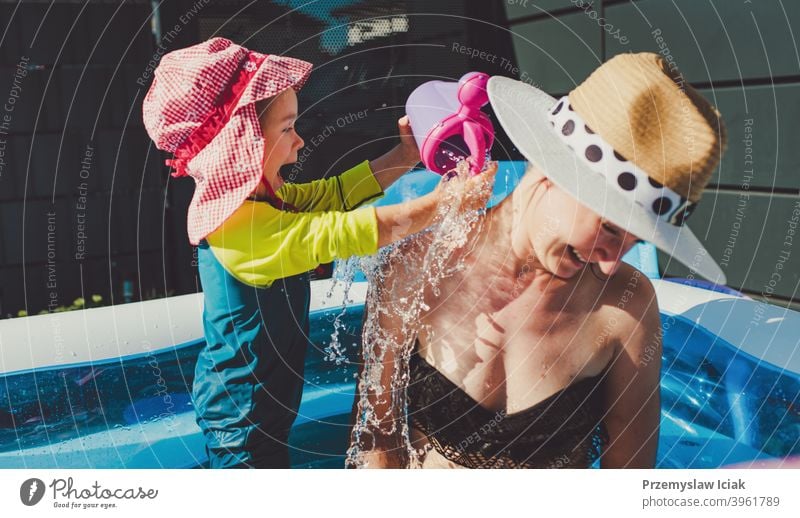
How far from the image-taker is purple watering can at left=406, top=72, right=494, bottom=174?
1196 mm

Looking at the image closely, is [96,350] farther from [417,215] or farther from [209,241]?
[417,215]

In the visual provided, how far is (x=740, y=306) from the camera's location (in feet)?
5.64

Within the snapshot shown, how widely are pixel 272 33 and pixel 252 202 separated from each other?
80 cm

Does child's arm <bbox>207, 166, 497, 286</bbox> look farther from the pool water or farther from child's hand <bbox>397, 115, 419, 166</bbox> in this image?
the pool water

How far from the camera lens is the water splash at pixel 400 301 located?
125 centimetres

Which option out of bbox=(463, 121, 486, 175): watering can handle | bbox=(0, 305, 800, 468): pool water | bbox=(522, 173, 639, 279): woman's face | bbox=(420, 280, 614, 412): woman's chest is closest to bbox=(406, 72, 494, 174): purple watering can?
bbox=(463, 121, 486, 175): watering can handle

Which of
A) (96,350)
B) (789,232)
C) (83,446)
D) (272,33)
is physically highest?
(272,33)

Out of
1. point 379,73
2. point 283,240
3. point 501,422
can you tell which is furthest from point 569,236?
point 379,73

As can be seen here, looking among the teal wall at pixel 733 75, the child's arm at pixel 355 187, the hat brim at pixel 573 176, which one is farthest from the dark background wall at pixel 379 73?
the hat brim at pixel 573 176

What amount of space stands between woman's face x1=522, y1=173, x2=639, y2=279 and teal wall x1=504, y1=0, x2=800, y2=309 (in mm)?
489

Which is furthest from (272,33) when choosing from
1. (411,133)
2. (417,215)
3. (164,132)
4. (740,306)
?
(740,306)

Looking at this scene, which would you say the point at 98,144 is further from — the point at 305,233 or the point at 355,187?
the point at 305,233

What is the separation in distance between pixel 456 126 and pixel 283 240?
29cm
